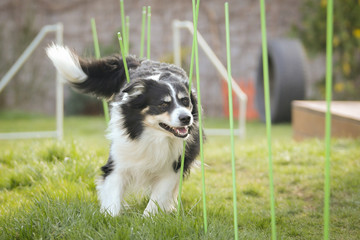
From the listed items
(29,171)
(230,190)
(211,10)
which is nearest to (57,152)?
(29,171)

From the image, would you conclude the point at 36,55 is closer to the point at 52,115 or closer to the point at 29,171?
the point at 52,115

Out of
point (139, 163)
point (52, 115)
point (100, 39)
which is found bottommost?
point (52, 115)

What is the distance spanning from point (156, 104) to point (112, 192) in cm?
63

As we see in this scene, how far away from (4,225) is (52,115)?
7934mm

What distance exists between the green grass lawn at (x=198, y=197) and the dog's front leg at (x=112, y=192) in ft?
0.28

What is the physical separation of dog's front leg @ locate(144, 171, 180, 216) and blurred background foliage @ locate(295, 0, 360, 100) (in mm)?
7341

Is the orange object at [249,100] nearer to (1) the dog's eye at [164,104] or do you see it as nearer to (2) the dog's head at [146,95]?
(2) the dog's head at [146,95]

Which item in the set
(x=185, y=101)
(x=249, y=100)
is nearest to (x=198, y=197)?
(x=185, y=101)

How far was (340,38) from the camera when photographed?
919cm

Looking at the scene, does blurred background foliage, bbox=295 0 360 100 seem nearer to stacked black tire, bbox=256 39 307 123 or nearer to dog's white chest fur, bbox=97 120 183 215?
stacked black tire, bbox=256 39 307 123

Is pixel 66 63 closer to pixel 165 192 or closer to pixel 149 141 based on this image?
pixel 149 141

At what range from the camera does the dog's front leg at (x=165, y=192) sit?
269cm

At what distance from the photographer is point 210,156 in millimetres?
4555

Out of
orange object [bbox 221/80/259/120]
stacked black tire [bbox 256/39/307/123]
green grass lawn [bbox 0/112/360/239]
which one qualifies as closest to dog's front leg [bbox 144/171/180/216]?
green grass lawn [bbox 0/112/360/239]
